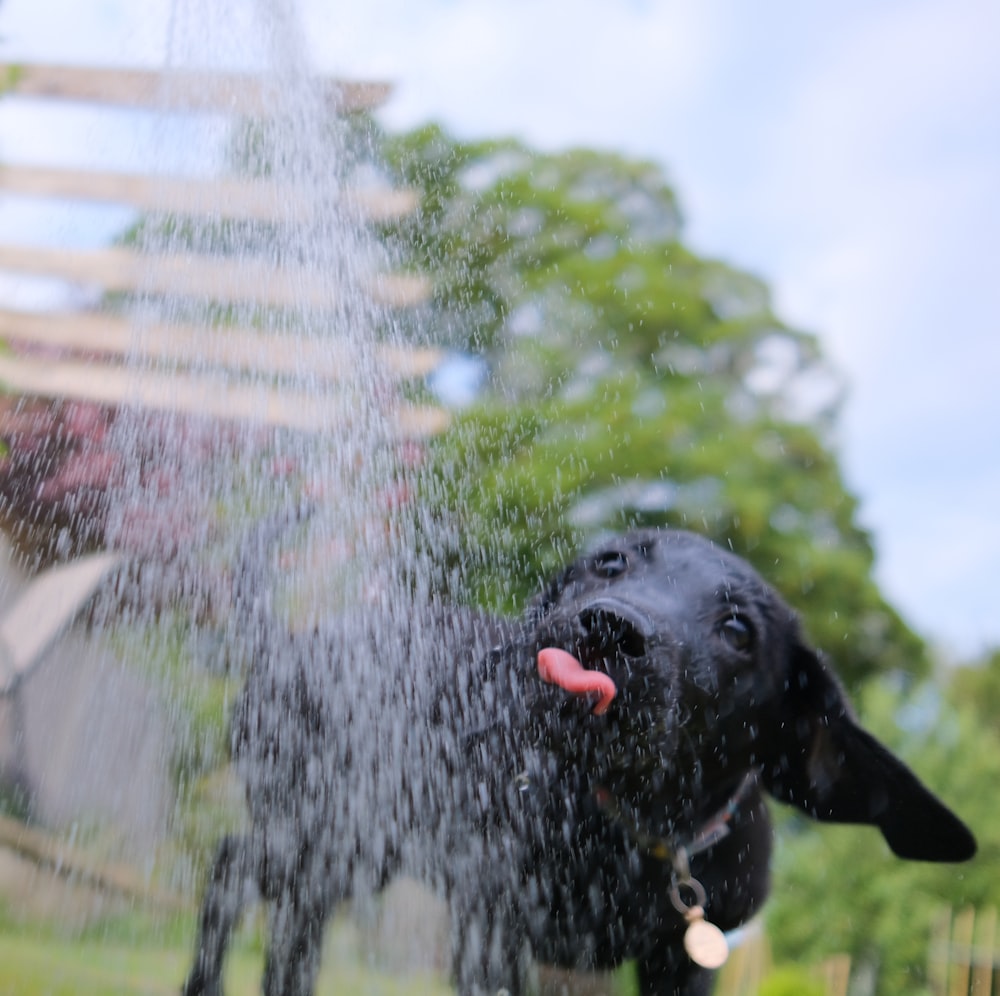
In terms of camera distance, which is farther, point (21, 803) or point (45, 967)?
point (21, 803)

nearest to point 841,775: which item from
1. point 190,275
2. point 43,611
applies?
point 43,611

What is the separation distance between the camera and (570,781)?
2.23m

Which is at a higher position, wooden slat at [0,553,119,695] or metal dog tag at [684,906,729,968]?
wooden slat at [0,553,119,695]

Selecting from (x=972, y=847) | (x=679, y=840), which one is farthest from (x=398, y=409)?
(x=972, y=847)

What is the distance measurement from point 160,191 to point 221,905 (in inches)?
126

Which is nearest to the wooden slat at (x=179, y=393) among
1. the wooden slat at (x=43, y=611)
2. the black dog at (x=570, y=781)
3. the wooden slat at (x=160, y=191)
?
the wooden slat at (x=160, y=191)

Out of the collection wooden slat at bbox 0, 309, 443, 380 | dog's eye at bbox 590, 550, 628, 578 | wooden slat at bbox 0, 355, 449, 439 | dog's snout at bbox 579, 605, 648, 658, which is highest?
wooden slat at bbox 0, 309, 443, 380

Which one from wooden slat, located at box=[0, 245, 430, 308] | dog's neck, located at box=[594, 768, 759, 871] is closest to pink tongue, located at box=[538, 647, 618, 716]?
dog's neck, located at box=[594, 768, 759, 871]

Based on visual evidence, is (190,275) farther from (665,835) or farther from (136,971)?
(665,835)

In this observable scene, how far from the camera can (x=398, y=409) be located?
4363 millimetres

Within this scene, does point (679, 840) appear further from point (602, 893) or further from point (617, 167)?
point (617, 167)

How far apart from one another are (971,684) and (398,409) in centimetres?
882

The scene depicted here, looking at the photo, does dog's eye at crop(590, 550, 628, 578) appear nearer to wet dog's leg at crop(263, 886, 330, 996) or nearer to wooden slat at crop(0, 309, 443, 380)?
wet dog's leg at crop(263, 886, 330, 996)

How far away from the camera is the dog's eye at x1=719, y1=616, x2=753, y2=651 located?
232 cm
